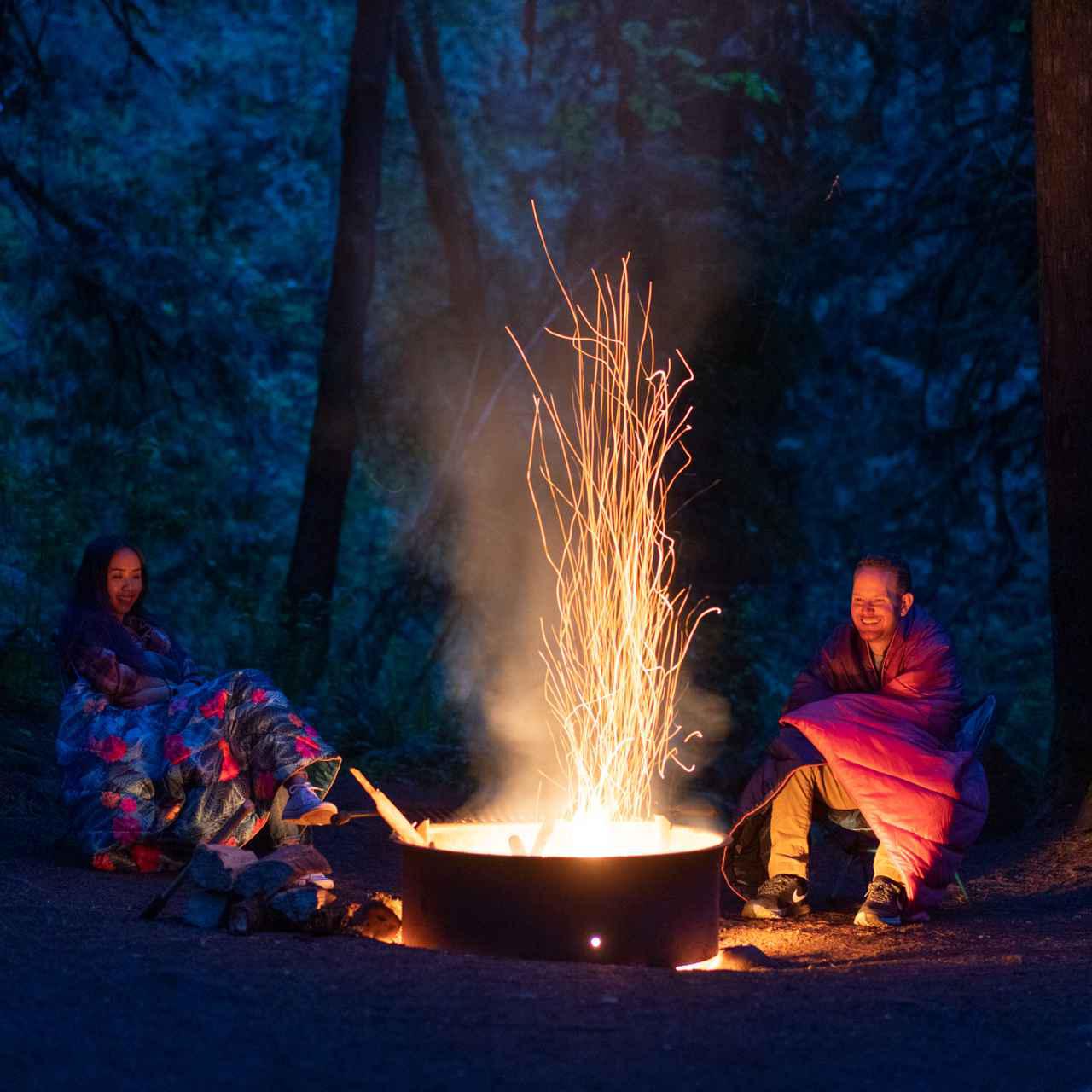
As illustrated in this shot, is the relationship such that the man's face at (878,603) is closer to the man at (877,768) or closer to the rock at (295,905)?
the man at (877,768)

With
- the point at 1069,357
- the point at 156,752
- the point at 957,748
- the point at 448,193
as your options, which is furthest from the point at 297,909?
the point at 448,193

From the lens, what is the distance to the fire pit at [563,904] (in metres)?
3.91

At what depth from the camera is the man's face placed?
4828 millimetres

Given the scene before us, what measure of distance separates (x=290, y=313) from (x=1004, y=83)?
224 inches

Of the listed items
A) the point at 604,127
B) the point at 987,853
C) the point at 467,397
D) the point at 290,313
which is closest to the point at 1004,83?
the point at 604,127

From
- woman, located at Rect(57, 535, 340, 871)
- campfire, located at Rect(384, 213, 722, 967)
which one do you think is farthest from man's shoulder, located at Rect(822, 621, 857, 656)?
woman, located at Rect(57, 535, 340, 871)

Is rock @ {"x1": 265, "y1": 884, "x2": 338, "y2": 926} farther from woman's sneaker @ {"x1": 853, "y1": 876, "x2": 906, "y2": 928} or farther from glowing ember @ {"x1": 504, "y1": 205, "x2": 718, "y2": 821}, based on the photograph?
woman's sneaker @ {"x1": 853, "y1": 876, "x2": 906, "y2": 928}

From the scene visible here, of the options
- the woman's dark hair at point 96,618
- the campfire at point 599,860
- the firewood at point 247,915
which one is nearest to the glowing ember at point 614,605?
the campfire at point 599,860

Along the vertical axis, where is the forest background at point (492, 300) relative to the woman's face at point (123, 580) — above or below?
above

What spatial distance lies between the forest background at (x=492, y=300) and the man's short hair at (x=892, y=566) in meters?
5.68

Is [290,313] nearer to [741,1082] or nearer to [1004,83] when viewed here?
[1004,83]

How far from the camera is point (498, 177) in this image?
11.8 meters

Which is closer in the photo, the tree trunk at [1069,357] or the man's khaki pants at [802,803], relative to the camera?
→ the man's khaki pants at [802,803]

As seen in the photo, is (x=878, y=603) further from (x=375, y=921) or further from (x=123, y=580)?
(x=123, y=580)
